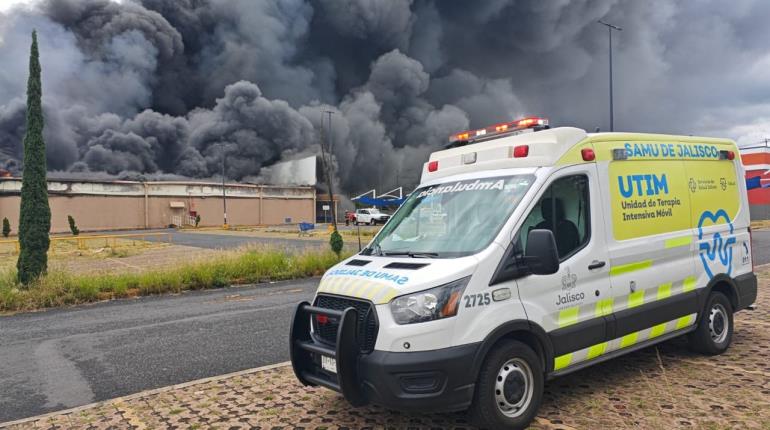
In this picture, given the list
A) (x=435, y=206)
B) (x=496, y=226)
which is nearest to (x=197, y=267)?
(x=435, y=206)

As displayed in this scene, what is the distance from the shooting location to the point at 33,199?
11180mm

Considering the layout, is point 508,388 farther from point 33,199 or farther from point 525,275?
point 33,199

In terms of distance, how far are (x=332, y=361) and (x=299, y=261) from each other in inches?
410

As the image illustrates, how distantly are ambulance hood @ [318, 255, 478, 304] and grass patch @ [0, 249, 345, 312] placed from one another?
8209mm

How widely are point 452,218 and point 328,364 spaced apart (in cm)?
139

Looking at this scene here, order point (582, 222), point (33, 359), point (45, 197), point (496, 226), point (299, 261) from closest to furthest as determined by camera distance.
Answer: point (496, 226)
point (582, 222)
point (33, 359)
point (45, 197)
point (299, 261)

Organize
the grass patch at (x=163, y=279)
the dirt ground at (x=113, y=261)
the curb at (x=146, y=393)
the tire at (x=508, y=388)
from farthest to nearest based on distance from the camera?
the dirt ground at (x=113, y=261) < the grass patch at (x=163, y=279) < the curb at (x=146, y=393) < the tire at (x=508, y=388)

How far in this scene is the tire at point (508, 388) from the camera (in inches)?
130

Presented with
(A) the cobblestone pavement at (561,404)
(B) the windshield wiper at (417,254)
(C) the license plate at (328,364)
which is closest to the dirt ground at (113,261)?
(A) the cobblestone pavement at (561,404)

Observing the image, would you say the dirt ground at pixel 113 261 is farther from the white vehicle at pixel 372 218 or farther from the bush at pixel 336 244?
the white vehicle at pixel 372 218

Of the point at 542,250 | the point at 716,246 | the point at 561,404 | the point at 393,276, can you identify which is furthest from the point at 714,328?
the point at 393,276

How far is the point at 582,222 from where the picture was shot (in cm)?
402

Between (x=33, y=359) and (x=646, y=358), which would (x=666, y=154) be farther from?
(x=33, y=359)

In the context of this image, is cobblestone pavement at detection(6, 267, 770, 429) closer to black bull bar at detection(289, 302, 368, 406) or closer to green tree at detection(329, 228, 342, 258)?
black bull bar at detection(289, 302, 368, 406)
